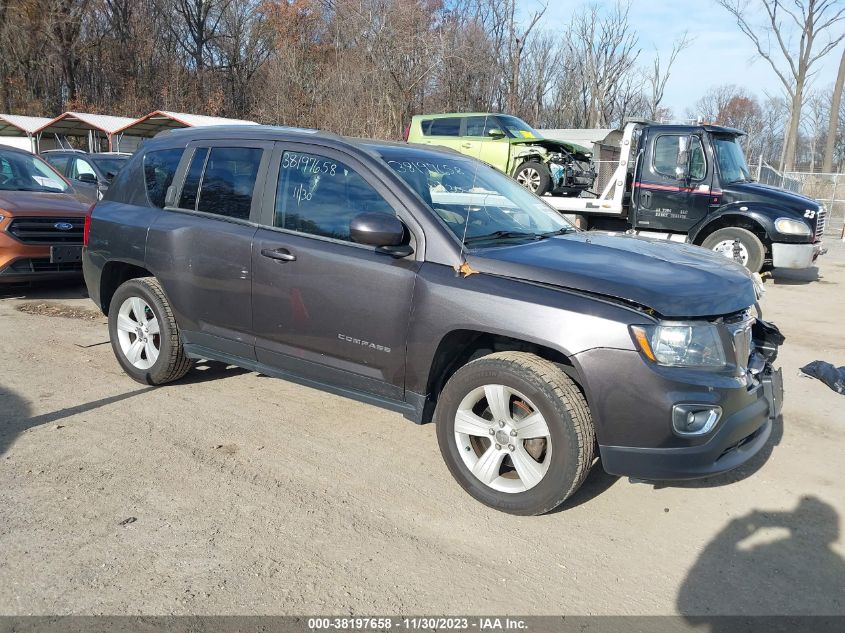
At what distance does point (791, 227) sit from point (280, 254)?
871cm

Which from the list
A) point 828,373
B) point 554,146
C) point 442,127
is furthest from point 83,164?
point 828,373

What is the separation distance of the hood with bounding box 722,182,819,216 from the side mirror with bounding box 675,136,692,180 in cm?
63

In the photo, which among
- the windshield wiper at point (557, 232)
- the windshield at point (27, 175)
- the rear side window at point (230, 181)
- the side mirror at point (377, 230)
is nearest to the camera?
the side mirror at point (377, 230)

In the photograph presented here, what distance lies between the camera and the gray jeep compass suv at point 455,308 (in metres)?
3.09

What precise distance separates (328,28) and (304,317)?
38545 mm

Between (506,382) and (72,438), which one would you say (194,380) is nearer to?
(72,438)

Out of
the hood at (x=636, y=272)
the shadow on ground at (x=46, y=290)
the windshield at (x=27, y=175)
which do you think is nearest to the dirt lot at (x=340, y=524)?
the hood at (x=636, y=272)

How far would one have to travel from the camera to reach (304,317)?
3.99 meters

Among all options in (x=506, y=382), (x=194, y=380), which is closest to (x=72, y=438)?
(x=194, y=380)

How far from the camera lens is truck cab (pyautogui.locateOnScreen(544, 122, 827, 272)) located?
397 inches

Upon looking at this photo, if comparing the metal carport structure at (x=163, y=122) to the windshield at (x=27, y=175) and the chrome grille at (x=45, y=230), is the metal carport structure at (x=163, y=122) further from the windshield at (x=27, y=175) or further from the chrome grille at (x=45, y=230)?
the chrome grille at (x=45, y=230)

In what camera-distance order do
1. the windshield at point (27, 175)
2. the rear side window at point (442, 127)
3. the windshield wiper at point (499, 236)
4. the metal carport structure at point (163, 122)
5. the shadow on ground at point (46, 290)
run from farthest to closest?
the metal carport structure at point (163, 122) < the rear side window at point (442, 127) < the windshield at point (27, 175) < the shadow on ground at point (46, 290) < the windshield wiper at point (499, 236)

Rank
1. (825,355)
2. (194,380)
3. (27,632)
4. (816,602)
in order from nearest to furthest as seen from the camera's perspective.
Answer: (27,632) < (816,602) < (194,380) < (825,355)

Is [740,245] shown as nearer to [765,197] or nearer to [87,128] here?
[765,197]
